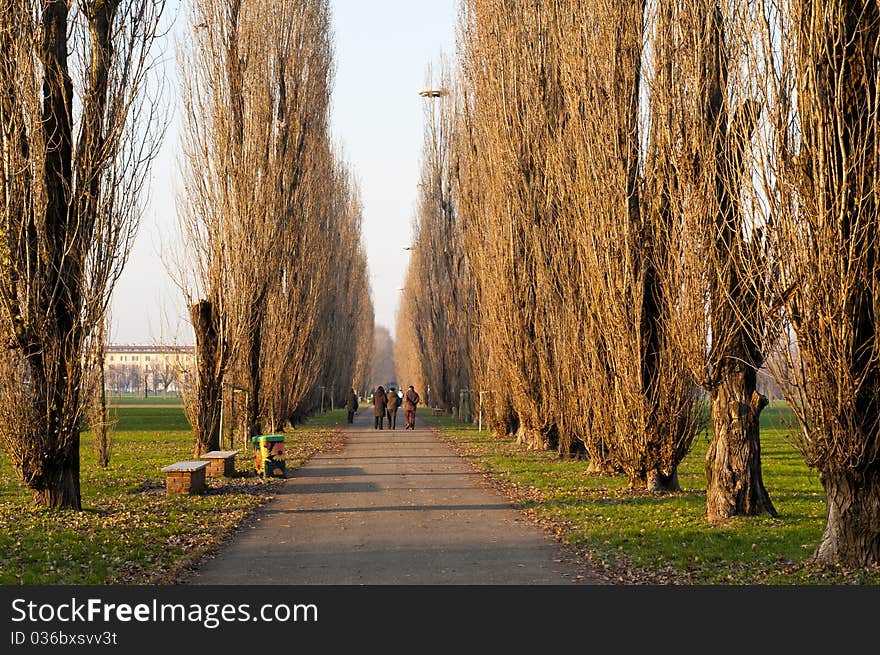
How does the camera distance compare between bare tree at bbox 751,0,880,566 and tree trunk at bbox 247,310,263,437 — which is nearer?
bare tree at bbox 751,0,880,566

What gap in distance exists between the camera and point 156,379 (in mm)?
162875

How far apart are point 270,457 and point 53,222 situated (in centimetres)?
663

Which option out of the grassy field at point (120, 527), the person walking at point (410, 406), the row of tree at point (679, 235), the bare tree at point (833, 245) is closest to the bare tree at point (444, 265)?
the person walking at point (410, 406)

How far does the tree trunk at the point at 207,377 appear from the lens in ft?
70.6

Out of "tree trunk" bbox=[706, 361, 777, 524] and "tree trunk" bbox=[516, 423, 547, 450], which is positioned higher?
"tree trunk" bbox=[706, 361, 777, 524]

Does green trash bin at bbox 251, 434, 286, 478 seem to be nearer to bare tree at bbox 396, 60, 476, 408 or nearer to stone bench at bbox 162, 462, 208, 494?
stone bench at bbox 162, 462, 208, 494

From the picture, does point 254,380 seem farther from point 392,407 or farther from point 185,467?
point 392,407

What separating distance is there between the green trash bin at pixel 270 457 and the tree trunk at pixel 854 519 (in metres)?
11.0

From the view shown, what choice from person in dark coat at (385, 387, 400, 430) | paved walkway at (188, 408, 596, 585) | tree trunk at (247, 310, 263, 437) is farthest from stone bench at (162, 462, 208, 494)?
person in dark coat at (385, 387, 400, 430)

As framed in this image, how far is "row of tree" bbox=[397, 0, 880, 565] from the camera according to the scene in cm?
902

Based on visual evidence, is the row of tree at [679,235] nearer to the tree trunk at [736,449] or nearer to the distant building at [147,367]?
the tree trunk at [736,449]

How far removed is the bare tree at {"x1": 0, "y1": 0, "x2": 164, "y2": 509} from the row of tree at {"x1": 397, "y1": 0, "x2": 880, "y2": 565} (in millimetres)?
7057

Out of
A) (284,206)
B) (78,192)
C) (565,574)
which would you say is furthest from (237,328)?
(565,574)

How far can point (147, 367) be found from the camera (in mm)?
154125
